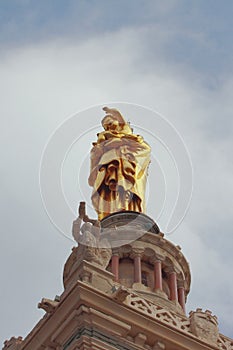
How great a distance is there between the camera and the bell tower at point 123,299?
3362 cm

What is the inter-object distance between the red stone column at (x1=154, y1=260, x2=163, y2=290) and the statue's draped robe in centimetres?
416

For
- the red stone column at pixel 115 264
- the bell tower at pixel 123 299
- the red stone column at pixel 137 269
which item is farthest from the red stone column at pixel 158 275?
the red stone column at pixel 115 264

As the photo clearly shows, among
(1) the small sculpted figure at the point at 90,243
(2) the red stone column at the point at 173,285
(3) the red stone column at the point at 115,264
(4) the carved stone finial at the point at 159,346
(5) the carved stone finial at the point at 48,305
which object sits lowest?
(5) the carved stone finial at the point at 48,305

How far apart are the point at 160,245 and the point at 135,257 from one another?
1.38 metres

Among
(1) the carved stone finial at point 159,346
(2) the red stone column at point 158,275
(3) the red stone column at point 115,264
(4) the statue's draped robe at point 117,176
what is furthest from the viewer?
(4) the statue's draped robe at point 117,176

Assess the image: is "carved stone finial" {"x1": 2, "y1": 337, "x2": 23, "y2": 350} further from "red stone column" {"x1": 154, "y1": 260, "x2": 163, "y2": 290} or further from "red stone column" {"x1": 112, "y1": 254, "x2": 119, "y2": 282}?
"red stone column" {"x1": 154, "y1": 260, "x2": 163, "y2": 290}

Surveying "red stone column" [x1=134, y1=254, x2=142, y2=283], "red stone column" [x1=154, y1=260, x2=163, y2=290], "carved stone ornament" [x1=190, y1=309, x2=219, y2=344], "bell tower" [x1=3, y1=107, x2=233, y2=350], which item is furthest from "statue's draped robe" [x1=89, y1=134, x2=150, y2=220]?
"carved stone ornament" [x1=190, y1=309, x2=219, y2=344]

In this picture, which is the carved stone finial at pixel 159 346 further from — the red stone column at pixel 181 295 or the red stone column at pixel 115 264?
the red stone column at pixel 181 295

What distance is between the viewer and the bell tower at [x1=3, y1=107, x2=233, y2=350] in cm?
3362

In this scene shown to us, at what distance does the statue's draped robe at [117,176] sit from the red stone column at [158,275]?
4165 mm

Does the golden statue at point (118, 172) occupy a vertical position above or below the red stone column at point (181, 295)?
above

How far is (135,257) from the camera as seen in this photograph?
44.3 meters

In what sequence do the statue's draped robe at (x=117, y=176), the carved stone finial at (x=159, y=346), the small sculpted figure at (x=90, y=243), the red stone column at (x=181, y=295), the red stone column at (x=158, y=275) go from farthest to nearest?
the statue's draped robe at (x=117, y=176)
the red stone column at (x=181, y=295)
the red stone column at (x=158, y=275)
the small sculpted figure at (x=90, y=243)
the carved stone finial at (x=159, y=346)

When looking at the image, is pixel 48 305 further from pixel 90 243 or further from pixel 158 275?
pixel 158 275
